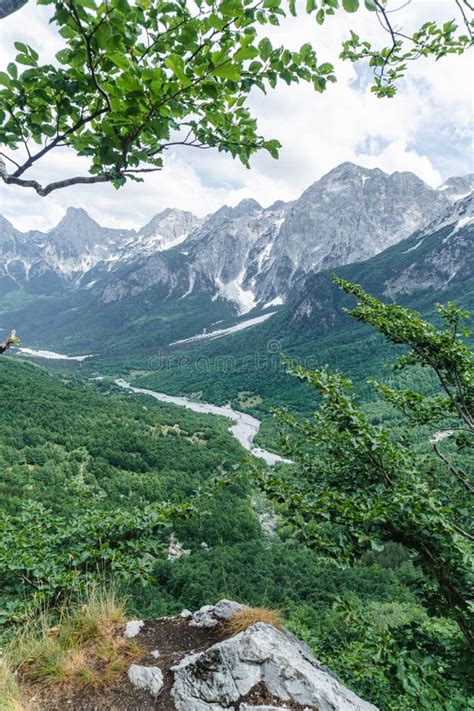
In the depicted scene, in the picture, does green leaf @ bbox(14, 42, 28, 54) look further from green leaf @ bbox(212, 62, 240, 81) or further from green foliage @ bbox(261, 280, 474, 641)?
green foliage @ bbox(261, 280, 474, 641)

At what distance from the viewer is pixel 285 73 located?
237cm

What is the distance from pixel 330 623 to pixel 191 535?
17327 millimetres

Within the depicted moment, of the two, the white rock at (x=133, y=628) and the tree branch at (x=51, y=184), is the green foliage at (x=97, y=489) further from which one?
the tree branch at (x=51, y=184)

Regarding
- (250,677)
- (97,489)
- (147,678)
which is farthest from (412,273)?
(147,678)

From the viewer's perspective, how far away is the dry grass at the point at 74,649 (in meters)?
3.82

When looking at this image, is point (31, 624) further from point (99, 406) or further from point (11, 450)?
point (99, 406)

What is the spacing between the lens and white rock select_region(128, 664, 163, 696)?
12.8 ft

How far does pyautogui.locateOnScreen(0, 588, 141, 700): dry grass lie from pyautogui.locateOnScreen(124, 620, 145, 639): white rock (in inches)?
3.2

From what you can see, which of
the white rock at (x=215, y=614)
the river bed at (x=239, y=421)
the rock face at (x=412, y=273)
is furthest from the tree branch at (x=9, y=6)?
the rock face at (x=412, y=273)

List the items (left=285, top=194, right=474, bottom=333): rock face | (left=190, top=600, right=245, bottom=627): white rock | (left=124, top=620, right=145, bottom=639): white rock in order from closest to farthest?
1. (left=124, top=620, right=145, bottom=639): white rock
2. (left=190, top=600, right=245, bottom=627): white rock
3. (left=285, top=194, right=474, bottom=333): rock face

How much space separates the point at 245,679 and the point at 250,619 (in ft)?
2.75

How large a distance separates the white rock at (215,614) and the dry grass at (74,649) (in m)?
1.12

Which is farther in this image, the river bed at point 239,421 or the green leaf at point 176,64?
the river bed at point 239,421

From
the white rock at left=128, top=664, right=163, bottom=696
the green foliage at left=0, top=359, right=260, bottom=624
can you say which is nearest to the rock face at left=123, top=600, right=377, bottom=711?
the white rock at left=128, top=664, right=163, bottom=696
